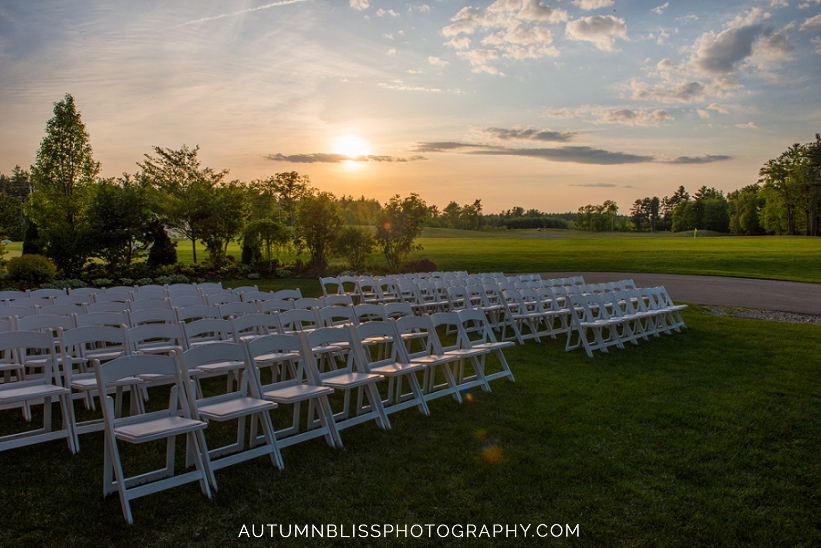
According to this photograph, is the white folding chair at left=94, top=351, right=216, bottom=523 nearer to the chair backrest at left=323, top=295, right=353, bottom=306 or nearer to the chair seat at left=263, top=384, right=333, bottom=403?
the chair seat at left=263, top=384, right=333, bottom=403

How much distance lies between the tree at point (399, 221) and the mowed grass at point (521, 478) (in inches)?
592

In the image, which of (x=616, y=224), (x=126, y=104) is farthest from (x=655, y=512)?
(x=616, y=224)

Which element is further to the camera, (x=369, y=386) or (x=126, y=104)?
(x=126, y=104)

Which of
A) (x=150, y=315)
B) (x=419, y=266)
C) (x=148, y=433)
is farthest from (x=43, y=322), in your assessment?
(x=419, y=266)

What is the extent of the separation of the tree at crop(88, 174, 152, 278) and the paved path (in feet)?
52.4

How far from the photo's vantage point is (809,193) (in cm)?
6600

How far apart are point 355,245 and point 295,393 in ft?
53.6

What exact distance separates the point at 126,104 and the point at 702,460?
51.9ft

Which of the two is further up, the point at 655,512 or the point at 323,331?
the point at 323,331

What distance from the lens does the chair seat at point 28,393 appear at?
4.20 metres

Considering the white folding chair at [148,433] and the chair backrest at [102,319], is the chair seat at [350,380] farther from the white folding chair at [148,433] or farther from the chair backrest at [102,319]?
the chair backrest at [102,319]

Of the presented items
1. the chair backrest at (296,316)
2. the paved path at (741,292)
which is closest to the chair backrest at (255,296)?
the chair backrest at (296,316)

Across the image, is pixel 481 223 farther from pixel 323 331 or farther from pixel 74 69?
pixel 323 331

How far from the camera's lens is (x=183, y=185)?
82.9 feet
